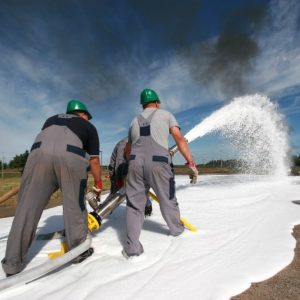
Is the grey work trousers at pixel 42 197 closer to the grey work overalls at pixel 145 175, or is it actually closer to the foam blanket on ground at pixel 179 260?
the foam blanket on ground at pixel 179 260

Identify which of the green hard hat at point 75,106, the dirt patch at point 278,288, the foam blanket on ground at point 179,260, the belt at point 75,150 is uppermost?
the green hard hat at point 75,106

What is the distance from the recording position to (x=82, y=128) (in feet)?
11.4

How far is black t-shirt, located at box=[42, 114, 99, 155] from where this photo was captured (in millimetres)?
3441

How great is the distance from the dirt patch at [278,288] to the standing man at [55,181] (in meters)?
1.86

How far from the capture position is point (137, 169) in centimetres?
380

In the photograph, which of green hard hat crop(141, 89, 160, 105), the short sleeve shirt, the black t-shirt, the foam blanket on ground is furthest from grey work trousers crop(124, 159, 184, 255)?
green hard hat crop(141, 89, 160, 105)

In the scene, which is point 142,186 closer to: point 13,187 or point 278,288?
point 278,288

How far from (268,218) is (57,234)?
139 inches

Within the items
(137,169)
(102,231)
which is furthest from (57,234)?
(137,169)

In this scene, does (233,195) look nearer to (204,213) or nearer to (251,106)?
(204,213)

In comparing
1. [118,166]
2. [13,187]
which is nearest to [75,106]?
[13,187]

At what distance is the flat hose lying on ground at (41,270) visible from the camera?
2.70 m

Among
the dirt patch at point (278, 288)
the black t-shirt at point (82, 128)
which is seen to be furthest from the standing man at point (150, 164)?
the dirt patch at point (278, 288)

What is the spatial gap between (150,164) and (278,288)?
1.90m
